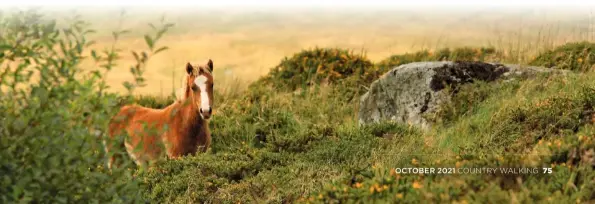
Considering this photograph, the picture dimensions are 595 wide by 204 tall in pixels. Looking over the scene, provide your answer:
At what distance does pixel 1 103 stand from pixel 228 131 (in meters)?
7.19

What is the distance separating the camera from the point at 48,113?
641 cm

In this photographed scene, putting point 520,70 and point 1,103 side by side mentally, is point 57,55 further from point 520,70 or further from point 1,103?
point 520,70

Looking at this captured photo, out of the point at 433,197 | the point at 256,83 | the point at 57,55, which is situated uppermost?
the point at 57,55

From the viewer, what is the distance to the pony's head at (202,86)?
37.6 ft

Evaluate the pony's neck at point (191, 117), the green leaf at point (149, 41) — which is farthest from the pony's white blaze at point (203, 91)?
the green leaf at point (149, 41)

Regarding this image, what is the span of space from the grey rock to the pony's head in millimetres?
3333

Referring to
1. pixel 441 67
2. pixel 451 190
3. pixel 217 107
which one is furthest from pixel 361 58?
pixel 451 190

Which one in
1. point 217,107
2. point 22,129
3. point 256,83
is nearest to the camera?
point 22,129

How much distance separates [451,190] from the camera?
6574mm

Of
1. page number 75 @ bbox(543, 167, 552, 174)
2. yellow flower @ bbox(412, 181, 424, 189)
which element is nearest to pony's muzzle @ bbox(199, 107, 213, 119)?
yellow flower @ bbox(412, 181, 424, 189)

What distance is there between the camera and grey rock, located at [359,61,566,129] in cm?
1391

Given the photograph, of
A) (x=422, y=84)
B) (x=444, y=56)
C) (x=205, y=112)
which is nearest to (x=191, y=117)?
(x=205, y=112)

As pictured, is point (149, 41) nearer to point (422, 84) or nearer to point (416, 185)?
point (416, 185)

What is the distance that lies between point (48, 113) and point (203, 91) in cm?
508
